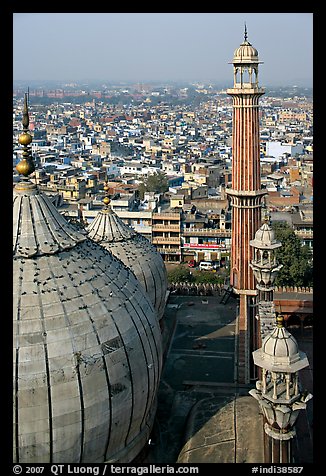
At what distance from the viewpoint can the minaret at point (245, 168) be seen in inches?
664

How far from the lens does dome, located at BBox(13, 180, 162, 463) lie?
26.2 ft

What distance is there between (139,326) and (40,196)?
2.52 m

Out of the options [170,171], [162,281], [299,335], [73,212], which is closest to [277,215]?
[73,212]

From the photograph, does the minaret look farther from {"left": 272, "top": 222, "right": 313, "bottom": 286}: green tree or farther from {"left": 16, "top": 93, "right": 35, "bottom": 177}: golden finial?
{"left": 16, "top": 93, "right": 35, "bottom": 177}: golden finial

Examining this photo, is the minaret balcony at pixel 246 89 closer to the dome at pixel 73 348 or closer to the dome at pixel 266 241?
the dome at pixel 266 241

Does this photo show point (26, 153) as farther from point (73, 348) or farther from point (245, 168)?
point (245, 168)

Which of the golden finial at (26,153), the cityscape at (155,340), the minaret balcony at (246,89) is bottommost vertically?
the cityscape at (155,340)

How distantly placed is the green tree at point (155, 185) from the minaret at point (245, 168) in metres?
25.6

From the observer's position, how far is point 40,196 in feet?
31.3

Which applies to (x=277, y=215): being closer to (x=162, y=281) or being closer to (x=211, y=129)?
(x=162, y=281)

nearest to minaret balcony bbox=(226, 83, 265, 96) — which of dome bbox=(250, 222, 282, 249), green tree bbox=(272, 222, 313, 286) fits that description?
dome bbox=(250, 222, 282, 249)

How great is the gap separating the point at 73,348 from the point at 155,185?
37.1 meters

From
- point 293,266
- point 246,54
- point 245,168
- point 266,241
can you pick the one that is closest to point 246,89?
point 246,54

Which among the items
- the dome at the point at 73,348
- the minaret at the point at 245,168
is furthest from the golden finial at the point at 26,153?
the minaret at the point at 245,168
